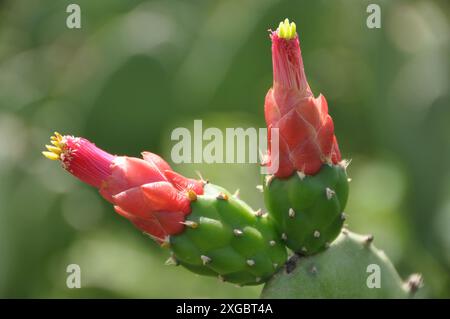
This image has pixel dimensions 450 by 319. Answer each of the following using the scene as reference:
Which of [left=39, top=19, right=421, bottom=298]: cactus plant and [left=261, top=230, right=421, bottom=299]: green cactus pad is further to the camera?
[left=261, top=230, right=421, bottom=299]: green cactus pad

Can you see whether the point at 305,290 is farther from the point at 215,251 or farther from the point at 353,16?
the point at 353,16

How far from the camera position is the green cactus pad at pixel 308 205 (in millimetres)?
1962

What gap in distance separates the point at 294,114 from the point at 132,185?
0.36 meters

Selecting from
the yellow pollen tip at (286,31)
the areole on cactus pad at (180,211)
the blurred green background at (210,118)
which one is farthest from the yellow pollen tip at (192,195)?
the blurred green background at (210,118)

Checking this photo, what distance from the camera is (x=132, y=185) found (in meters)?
1.86

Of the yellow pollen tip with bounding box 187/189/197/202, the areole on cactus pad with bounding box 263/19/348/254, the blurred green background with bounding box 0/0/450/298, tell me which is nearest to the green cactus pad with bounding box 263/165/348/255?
the areole on cactus pad with bounding box 263/19/348/254

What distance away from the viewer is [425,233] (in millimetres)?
3848

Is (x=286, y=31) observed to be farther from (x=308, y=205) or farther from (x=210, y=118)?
(x=210, y=118)

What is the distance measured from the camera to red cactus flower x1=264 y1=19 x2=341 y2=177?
187cm

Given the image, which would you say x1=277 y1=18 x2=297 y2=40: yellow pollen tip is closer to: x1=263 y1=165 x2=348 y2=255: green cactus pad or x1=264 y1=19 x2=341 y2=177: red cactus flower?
x1=264 y1=19 x2=341 y2=177: red cactus flower

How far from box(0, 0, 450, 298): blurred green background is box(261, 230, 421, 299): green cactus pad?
1.48 meters

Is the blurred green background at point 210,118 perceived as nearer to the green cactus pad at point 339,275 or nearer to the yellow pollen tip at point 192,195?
the green cactus pad at point 339,275

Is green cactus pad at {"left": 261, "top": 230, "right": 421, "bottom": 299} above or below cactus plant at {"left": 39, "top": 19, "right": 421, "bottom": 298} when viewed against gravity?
below
